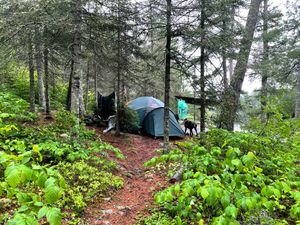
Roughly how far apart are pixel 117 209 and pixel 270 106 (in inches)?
126

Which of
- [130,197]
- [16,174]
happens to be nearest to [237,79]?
[130,197]

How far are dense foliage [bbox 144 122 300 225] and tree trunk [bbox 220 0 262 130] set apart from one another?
2800mm

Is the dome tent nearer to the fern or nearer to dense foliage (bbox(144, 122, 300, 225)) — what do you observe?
dense foliage (bbox(144, 122, 300, 225))

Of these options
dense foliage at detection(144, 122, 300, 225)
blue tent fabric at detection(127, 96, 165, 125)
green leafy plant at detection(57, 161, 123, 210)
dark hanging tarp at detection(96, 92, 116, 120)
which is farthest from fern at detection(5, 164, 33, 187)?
blue tent fabric at detection(127, 96, 165, 125)

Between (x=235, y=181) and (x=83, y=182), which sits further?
(x=83, y=182)

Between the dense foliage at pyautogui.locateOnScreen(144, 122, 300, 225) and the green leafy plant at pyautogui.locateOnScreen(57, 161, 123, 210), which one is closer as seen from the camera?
the dense foliage at pyautogui.locateOnScreen(144, 122, 300, 225)

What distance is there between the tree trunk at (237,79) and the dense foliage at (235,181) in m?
2.80

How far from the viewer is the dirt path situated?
4048 millimetres

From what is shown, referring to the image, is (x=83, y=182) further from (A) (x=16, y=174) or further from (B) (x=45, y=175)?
(A) (x=16, y=174)

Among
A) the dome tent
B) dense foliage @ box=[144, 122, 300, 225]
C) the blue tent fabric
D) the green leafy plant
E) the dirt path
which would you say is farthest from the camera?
the blue tent fabric

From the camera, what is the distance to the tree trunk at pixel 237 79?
7.74 m

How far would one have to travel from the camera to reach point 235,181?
221 cm

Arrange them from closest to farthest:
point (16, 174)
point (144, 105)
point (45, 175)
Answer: point (16, 174) → point (45, 175) → point (144, 105)

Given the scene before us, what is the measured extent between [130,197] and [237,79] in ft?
19.2
